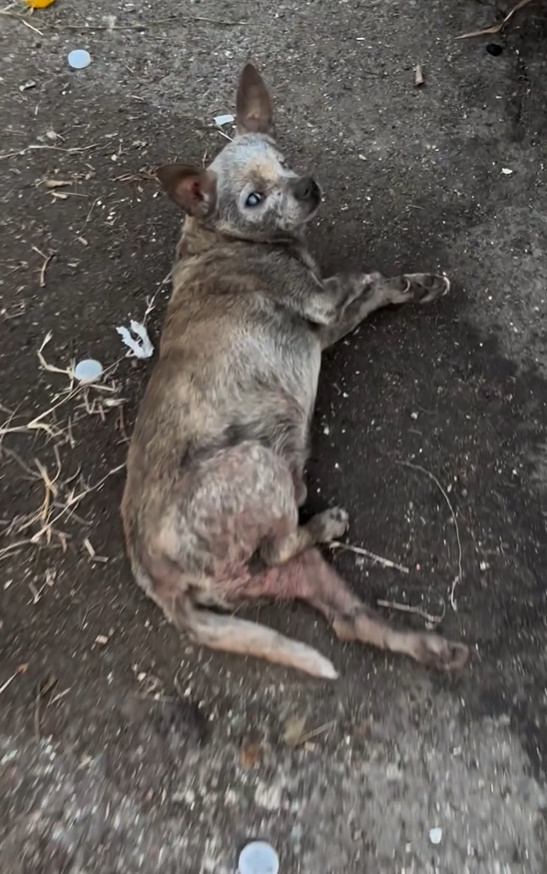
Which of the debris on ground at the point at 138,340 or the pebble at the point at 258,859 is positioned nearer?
the pebble at the point at 258,859

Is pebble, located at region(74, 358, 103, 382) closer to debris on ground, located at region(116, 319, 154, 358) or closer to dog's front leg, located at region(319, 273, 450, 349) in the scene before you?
debris on ground, located at region(116, 319, 154, 358)

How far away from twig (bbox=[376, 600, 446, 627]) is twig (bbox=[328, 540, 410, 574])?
14 cm

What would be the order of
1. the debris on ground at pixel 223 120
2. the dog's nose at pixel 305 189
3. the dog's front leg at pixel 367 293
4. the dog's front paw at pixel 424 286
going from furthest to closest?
the debris on ground at pixel 223 120 → the dog's front paw at pixel 424 286 → the dog's front leg at pixel 367 293 → the dog's nose at pixel 305 189

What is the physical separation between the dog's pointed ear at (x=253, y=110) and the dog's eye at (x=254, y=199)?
1.42 feet

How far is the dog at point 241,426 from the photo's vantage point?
2.68m

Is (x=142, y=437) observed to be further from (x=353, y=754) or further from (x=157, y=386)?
(x=353, y=754)

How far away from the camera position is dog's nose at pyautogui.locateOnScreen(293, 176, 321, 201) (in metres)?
3.06

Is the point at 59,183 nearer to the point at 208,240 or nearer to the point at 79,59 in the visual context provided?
the point at 79,59

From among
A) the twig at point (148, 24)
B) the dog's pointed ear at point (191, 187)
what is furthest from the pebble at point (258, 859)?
the twig at point (148, 24)

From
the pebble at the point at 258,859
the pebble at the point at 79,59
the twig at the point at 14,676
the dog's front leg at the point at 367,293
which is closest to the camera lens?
the pebble at the point at 258,859

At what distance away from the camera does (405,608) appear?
2.90m

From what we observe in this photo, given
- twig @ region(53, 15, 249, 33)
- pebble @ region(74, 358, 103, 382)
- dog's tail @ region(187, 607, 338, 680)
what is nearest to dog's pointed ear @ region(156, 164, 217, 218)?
pebble @ region(74, 358, 103, 382)

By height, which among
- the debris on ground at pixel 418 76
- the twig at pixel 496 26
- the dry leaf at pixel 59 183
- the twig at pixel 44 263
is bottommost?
the twig at pixel 44 263

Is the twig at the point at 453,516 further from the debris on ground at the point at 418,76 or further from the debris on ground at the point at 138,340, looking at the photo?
the debris on ground at the point at 418,76
